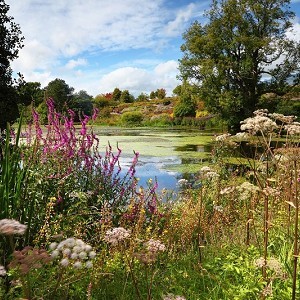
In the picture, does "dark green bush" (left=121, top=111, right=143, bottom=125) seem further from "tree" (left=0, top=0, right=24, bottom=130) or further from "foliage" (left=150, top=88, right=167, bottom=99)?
"tree" (left=0, top=0, right=24, bottom=130)

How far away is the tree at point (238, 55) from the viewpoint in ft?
89.7

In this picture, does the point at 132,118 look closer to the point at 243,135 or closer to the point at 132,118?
the point at 132,118

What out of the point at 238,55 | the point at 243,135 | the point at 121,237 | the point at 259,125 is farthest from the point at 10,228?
the point at 238,55

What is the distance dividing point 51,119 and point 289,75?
2644 centimetres

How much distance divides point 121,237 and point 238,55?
28.8 m

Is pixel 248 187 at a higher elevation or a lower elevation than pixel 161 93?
lower

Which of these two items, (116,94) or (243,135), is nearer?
(243,135)

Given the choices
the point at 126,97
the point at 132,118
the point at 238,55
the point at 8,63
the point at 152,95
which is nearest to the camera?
the point at 8,63

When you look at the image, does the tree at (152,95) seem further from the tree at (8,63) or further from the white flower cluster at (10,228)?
the white flower cluster at (10,228)

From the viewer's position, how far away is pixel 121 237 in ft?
6.55

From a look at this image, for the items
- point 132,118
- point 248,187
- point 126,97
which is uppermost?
point 126,97

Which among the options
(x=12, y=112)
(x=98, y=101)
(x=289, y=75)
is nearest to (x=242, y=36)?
(x=289, y=75)

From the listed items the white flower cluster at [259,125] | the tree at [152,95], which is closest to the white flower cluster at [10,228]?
the white flower cluster at [259,125]

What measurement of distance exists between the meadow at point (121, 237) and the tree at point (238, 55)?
2295cm
